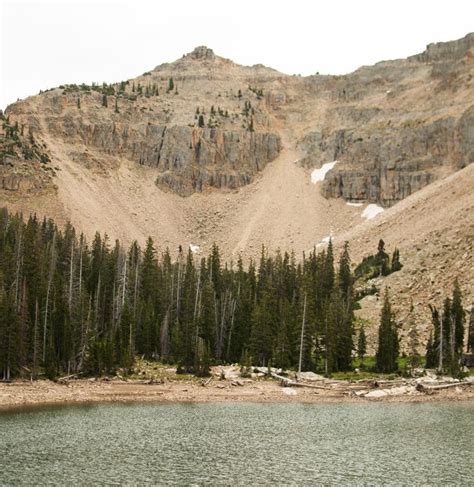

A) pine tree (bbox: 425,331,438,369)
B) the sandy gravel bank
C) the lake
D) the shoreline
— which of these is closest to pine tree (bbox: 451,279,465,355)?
pine tree (bbox: 425,331,438,369)

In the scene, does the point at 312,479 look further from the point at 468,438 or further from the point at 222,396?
the point at 222,396

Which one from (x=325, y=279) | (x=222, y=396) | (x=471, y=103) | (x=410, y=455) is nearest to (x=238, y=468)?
(x=410, y=455)

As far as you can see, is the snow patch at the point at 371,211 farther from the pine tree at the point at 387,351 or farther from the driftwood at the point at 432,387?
the driftwood at the point at 432,387

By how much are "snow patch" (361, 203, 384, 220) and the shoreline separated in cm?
11737

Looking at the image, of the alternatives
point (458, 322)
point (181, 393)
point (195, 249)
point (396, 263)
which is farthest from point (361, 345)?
point (195, 249)

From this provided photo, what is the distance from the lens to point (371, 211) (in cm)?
18375

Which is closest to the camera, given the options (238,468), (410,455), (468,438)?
(238,468)

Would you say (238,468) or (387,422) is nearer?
(238,468)

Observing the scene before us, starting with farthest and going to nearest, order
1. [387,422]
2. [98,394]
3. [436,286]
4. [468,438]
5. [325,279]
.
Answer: [325,279]
[436,286]
[98,394]
[387,422]
[468,438]

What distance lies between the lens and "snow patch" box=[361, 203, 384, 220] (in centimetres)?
18075

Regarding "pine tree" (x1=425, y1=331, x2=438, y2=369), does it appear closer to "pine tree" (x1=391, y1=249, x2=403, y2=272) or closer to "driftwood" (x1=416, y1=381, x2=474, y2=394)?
"driftwood" (x1=416, y1=381, x2=474, y2=394)

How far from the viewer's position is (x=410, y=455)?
3781cm

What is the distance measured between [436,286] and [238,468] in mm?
69659

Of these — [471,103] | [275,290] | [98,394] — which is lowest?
[98,394]
